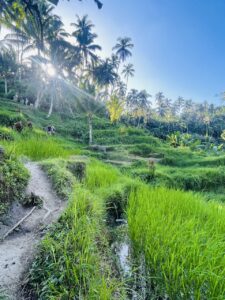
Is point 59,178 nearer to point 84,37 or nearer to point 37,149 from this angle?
point 37,149

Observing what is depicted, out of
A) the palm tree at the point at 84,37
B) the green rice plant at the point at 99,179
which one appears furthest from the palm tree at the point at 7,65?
the green rice plant at the point at 99,179

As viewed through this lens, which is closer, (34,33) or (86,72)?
(34,33)

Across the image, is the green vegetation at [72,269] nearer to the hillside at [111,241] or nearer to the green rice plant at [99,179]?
the hillside at [111,241]

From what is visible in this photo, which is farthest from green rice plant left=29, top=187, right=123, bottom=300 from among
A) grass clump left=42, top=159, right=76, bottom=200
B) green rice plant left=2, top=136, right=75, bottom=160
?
green rice plant left=2, top=136, right=75, bottom=160

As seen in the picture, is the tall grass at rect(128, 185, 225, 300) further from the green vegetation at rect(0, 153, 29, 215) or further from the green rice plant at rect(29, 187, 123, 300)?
the green vegetation at rect(0, 153, 29, 215)

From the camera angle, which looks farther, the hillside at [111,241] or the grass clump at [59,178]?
the grass clump at [59,178]

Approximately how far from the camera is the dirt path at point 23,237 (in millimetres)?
2373

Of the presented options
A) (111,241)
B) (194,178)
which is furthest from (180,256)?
(194,178)

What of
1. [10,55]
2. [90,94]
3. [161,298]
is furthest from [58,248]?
[10,55]

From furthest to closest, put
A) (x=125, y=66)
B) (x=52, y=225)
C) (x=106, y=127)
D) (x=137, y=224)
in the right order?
(x=125, y=66) < (x=106, y=127) < (x=137, y=224) < (x=52, y=225)

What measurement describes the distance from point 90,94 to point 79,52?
12221 mm

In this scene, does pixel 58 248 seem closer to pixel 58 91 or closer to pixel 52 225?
pixel 52 225

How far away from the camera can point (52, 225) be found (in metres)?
3.27

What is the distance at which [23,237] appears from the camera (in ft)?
10.7
